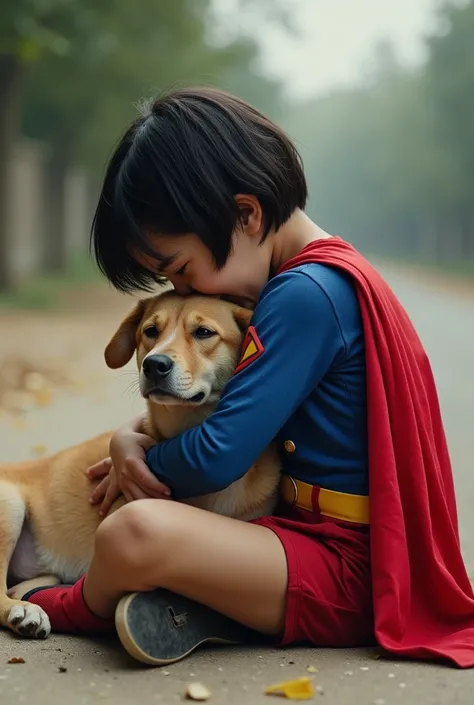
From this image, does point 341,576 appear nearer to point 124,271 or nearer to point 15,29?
point 124,271

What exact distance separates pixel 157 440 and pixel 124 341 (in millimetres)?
342

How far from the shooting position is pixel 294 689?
7.51ft

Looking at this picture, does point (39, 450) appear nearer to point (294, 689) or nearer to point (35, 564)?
point (35, 564)

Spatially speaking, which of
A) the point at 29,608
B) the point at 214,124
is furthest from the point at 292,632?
the point at 214,124

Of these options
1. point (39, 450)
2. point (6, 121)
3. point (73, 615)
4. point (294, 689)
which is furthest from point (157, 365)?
point (6, 121)

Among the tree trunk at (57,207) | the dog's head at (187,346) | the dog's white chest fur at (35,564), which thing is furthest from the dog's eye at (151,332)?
the tree trunk at (57,207)

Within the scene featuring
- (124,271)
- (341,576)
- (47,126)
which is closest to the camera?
→ (341,576)

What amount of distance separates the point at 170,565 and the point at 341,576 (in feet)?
1.58

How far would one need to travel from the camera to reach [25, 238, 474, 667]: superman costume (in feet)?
8.41

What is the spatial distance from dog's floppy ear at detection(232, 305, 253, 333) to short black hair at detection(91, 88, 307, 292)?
0.17m

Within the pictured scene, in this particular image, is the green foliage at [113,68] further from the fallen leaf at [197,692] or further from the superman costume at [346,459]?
the fallen leaf at [197,692]

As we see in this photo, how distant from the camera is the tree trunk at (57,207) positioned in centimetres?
2119

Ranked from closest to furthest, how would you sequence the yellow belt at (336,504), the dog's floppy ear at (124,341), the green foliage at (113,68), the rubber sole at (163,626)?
the rubber sole at (163,626)
the yellow belt at (336,504)
the dog's floppy ear at (124,341)
the green foliage at (113,68)

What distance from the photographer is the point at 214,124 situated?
2812mm
